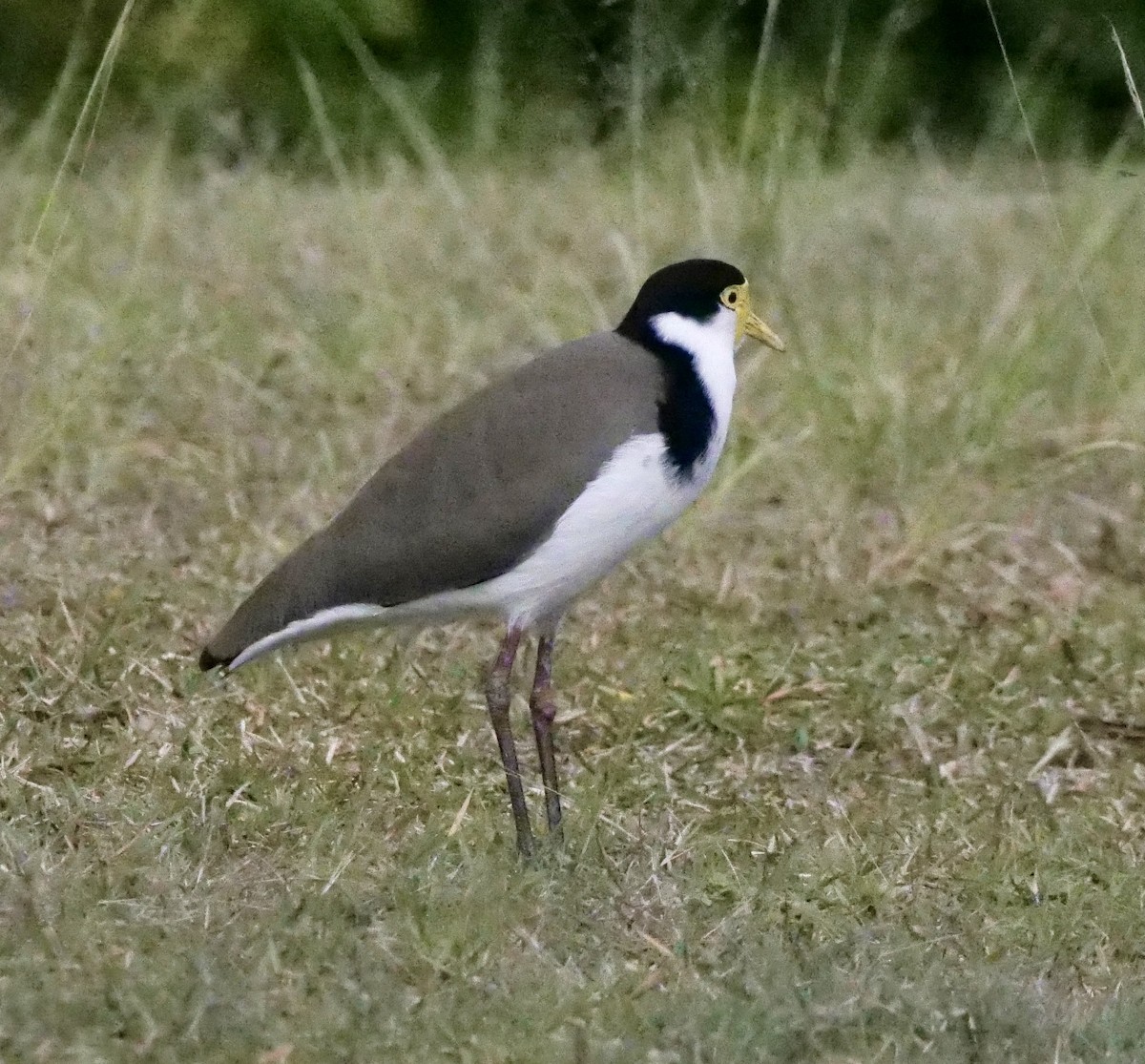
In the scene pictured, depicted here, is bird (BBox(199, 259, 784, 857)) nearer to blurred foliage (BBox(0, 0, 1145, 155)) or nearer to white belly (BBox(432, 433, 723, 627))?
white belly (BBox(432, 433, 723, 627))

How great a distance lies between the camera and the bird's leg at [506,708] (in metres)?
3.91

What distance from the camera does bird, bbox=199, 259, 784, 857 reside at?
3.85m

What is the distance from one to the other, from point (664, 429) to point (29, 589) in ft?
5.87

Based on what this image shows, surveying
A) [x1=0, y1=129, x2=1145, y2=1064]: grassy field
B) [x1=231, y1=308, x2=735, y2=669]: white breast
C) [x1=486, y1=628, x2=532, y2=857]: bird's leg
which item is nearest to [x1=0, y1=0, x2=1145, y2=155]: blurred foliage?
[x1=0, y1=129, x2=1145, y2=1064]: grassy field

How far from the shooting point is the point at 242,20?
A: 378 inches

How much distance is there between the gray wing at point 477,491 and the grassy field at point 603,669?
38cm

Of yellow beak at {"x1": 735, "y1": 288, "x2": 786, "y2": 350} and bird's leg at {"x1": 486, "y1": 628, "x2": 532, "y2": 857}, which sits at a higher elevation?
yellow beak at {"x1": 735, "y1": 288, "x2": 786, "y2": 350}

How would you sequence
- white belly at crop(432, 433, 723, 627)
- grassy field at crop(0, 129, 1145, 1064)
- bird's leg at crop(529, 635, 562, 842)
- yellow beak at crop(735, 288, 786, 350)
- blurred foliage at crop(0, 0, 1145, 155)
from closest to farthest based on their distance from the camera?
1. grassy field at crop(0, 129, 1145, 1064)
2. white belly at crop(432, 433, 723, 627)
3. bird's leg at crop(529, 635, 562, 842)
4. yellow beak at crop(735, 288, 786, 350)
5. blurred foliage at crop(0, 0, 1145, 155)

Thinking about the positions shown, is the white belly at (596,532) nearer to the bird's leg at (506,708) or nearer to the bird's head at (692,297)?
the bird's leg at (506,708)

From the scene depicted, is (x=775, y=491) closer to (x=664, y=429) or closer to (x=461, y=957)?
(x=664, y=429)

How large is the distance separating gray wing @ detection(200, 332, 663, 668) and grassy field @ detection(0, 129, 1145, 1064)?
38cm

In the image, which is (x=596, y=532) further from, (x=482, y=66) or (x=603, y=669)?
(x=482, y=66)

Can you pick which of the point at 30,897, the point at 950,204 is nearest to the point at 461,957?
the point at 30,897

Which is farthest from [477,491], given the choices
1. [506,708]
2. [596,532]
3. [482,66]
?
[482,66]
